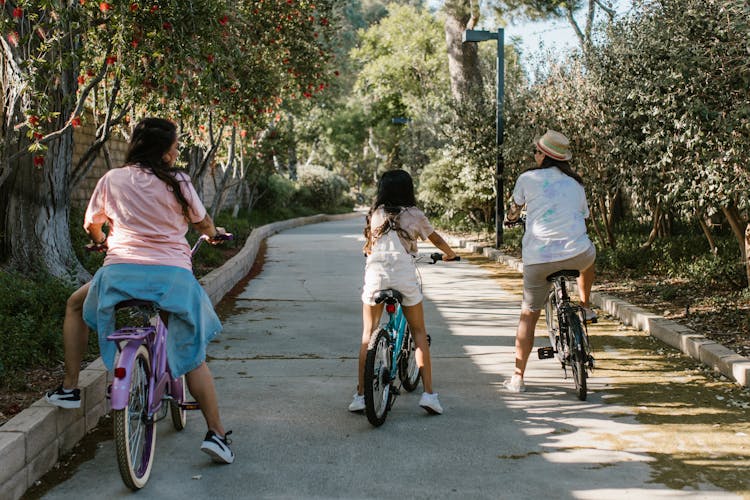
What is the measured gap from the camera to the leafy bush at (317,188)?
134ft

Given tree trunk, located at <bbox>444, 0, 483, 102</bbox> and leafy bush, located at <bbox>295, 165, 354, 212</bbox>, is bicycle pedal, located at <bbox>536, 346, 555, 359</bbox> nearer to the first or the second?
tree trunk, located at <bbox>444, 0, 483, 102</bbox>

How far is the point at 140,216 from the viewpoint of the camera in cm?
429

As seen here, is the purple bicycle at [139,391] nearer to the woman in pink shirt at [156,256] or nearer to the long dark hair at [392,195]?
the woman in pink shirt at [156,256]

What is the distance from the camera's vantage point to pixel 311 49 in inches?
549

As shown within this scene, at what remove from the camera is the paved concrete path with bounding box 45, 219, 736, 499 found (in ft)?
13.8

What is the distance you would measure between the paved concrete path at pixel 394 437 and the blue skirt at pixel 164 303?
0.62 meters

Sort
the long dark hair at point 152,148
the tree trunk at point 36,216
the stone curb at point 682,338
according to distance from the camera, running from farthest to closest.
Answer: the tree trunk at point 36,216 < the stone curb at point 682,338 < the long dark hair at point 152,148

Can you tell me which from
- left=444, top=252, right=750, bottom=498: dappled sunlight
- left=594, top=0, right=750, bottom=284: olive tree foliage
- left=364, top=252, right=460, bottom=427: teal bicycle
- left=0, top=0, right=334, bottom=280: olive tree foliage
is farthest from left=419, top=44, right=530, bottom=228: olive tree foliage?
left=364, top=252, right=460, bottom=427: teal bicycle

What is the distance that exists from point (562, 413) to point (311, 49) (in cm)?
967

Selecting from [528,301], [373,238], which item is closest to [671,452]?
[528,301]

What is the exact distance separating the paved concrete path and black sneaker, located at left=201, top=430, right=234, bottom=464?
0.17 feet

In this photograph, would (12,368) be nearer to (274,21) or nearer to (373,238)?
(373,238)

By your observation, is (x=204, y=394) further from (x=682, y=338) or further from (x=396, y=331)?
(x=682, y=338)

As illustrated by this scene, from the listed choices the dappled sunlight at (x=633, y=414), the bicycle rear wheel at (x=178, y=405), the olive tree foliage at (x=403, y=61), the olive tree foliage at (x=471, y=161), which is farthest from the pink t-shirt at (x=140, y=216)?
the olive tree foliage at (x=403, y=61)
